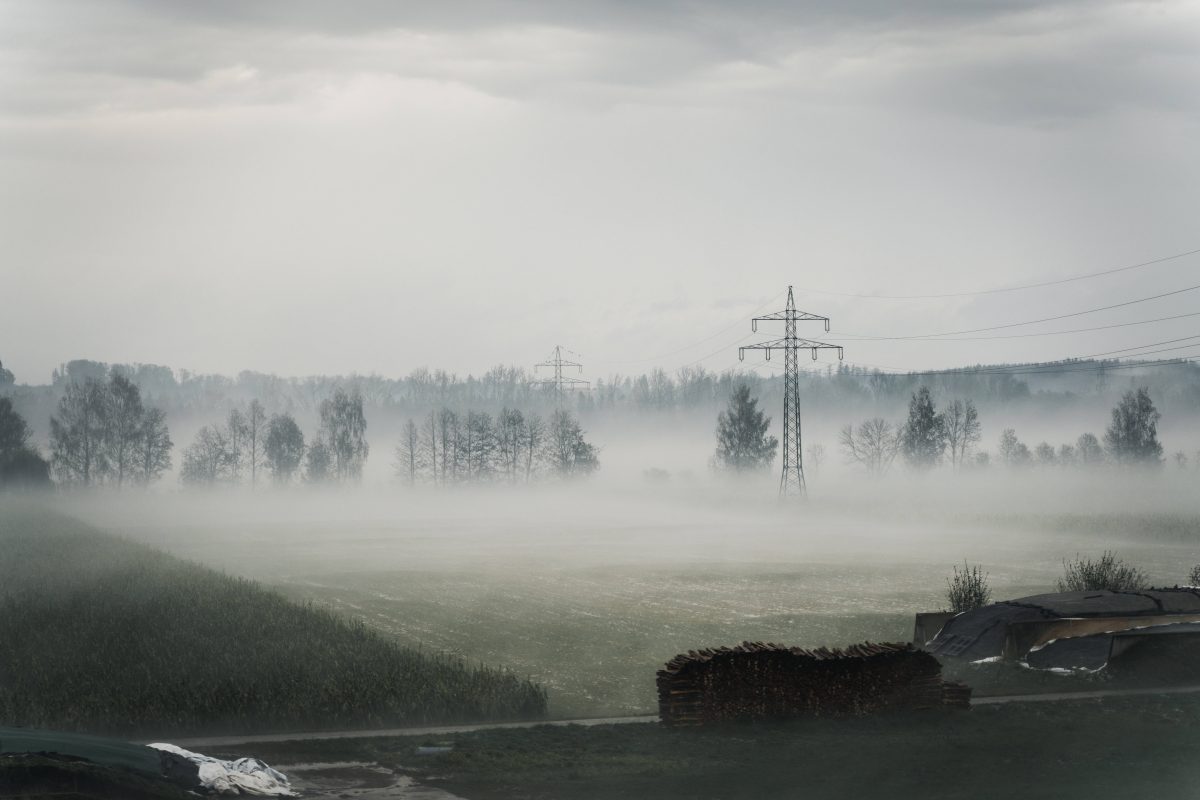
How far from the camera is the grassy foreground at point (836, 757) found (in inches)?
795

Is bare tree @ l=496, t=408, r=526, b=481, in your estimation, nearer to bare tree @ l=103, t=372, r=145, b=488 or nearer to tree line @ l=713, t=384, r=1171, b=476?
tree line @ l=713, t=384, r=1171, b=476

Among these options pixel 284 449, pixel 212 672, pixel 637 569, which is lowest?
pixel 637 569

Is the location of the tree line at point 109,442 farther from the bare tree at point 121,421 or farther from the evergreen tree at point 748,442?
the evergreen tree at point 748,442

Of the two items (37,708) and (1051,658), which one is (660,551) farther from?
(37,708)

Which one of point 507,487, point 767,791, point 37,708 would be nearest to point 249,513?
point 507,487

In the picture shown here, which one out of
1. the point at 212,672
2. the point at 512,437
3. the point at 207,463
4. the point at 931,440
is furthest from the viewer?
the point at 512,437

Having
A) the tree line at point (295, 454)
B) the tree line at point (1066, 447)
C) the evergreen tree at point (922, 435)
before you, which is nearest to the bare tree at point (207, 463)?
the tree line at point (295, 454)

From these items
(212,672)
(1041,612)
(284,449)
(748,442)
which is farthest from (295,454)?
(1041,612)

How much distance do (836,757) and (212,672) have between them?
1406 centimetres

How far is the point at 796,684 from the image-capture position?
25.7 m

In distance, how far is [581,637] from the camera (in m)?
39.4

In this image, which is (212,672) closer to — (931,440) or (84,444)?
(931,440)

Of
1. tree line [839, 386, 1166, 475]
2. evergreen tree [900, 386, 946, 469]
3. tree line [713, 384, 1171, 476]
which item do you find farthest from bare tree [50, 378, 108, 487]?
evergreen tree [900, 386, 946, 469]

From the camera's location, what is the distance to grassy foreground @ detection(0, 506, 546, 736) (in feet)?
83.9
